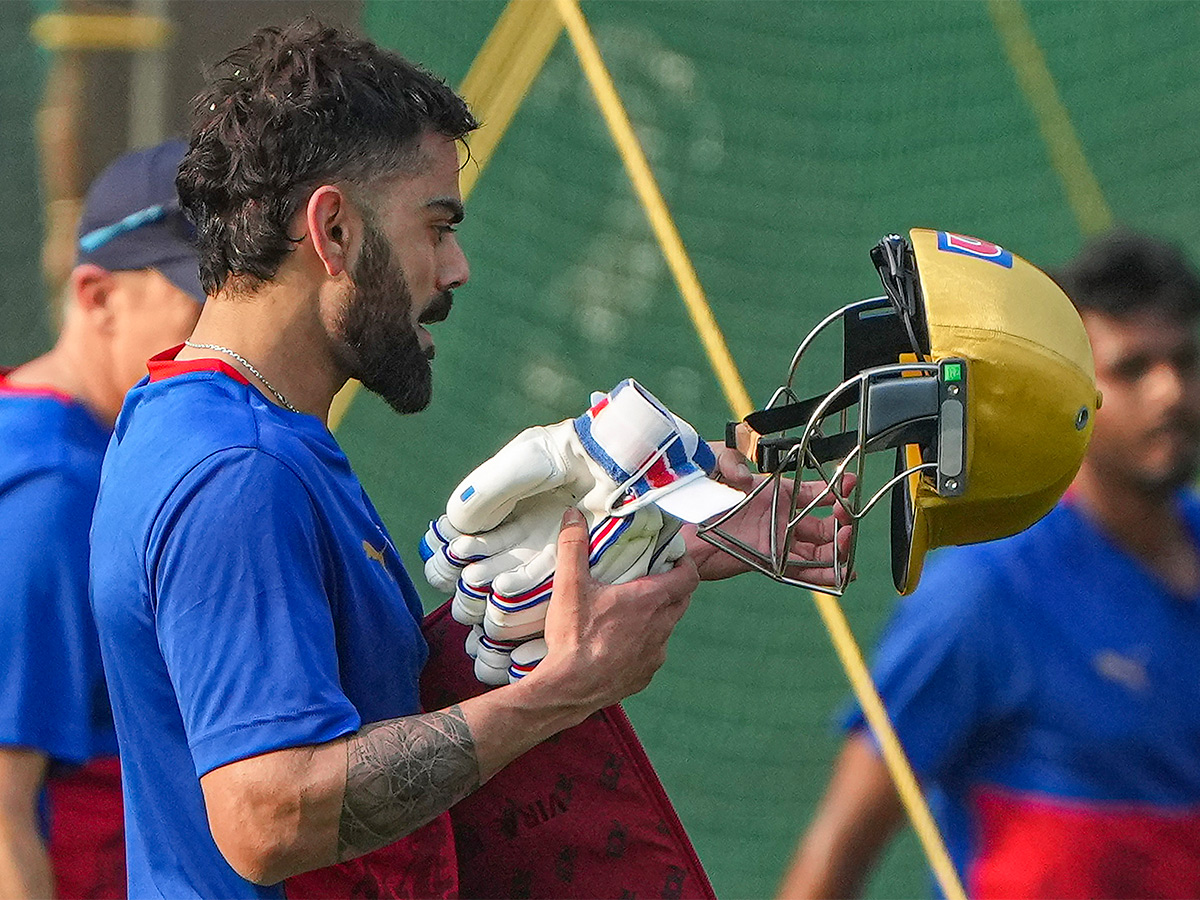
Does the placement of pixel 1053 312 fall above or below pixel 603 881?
above

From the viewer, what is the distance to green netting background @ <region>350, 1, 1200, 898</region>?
3.86 meters

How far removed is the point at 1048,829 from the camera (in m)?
2.60

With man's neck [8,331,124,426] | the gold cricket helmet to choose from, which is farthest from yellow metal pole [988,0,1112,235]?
man's neck [8,331,124,426]

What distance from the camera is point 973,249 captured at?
1819 millimetres

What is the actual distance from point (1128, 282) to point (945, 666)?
776 millimetres

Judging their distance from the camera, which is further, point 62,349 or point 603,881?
point 62,349

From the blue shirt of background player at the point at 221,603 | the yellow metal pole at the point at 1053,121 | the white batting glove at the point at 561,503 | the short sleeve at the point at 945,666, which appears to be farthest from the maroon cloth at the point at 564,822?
the yellow metal pole at the point at 1053,121

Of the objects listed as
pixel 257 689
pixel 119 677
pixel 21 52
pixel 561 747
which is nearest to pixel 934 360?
pixel 561 747

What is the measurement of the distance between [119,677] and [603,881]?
54cm

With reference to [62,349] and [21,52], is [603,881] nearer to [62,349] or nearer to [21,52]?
[62,349]

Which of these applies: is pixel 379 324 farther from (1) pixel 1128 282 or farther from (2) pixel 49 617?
(1) pixel 1128 282

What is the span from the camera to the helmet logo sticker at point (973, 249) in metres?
1.80

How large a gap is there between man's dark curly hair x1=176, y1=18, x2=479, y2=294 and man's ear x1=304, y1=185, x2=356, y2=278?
0.03m

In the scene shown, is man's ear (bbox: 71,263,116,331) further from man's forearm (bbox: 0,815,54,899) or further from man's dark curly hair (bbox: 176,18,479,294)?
man's dark curly hair (bbox: 176,18,479,294)
